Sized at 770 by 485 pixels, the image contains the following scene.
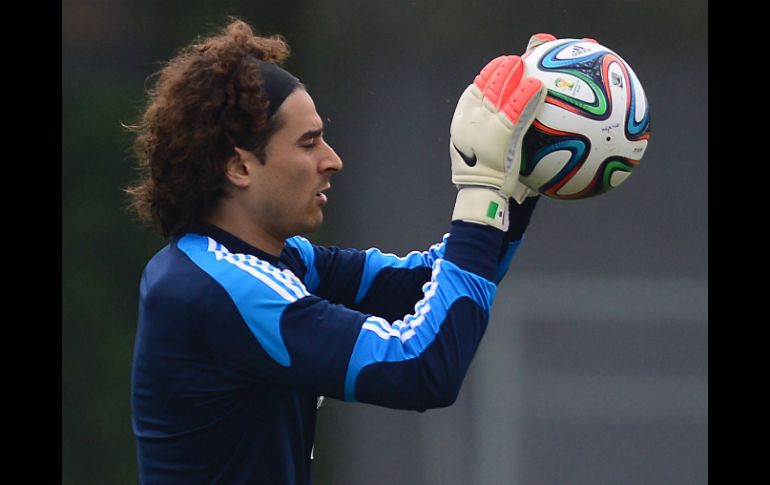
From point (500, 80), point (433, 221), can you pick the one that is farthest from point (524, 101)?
point (433, 221)

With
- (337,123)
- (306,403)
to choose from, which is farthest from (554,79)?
(337,123)

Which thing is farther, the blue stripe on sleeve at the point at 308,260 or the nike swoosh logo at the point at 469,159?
the blue stripe on sleeve at the point at 308,260

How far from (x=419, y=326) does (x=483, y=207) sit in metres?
0.33

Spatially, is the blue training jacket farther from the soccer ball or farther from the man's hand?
the soccer ball

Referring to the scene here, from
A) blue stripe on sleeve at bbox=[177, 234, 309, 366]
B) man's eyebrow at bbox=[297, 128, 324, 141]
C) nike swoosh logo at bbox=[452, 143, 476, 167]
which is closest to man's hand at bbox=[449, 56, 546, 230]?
nike swoosh logo at bbox=[452, 143, 476, 167]

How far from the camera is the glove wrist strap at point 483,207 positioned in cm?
259

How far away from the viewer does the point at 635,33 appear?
5.98 meters

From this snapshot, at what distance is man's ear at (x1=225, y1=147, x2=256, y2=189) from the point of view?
266cm

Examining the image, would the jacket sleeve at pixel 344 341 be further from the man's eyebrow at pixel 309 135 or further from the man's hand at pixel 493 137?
the man's eyebrow at pixel 309 135

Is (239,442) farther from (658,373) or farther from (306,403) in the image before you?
(658,373)

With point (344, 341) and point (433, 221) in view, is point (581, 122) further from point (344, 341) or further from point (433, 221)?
point (433, 221)

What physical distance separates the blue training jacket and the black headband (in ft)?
1.08

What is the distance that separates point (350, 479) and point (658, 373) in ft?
5.77

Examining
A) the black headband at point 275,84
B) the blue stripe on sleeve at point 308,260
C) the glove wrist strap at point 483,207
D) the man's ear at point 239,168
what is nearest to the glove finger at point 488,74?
the glove wrist strap at point 483,207
